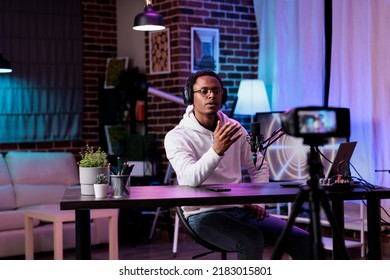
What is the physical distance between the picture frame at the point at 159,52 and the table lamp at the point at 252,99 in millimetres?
738

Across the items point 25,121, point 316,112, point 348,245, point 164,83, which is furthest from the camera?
→ point 25,121

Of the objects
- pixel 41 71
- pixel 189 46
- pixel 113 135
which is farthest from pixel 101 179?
pixel 41 71

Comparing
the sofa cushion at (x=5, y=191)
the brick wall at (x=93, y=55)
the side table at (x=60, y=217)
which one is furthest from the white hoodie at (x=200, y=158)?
the brick wall at (x=93, y=55)

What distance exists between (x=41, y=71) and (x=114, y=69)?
706 mm

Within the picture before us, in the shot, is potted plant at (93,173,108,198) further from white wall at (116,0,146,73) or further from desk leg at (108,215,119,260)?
white wall at (116,0,146,73)

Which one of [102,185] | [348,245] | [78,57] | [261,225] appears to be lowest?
[348,245]

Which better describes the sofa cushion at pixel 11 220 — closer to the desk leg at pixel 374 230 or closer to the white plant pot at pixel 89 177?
the white plant pot at pixel 89 177

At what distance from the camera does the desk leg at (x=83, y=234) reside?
10.2ft

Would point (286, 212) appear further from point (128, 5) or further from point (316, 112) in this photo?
point (316, 112)

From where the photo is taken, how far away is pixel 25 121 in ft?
23.0

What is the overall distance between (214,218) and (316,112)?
1.11 meters

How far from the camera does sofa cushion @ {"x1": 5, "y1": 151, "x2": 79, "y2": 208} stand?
242 inches

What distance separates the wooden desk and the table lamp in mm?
2629

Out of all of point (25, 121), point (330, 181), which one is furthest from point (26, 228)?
point (330, 181)
